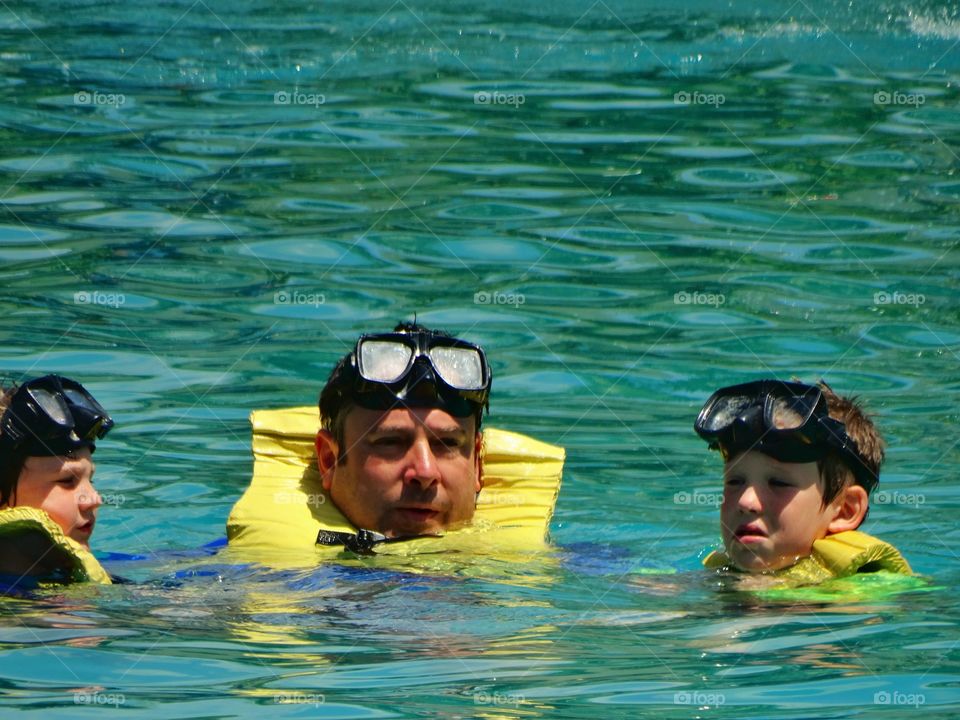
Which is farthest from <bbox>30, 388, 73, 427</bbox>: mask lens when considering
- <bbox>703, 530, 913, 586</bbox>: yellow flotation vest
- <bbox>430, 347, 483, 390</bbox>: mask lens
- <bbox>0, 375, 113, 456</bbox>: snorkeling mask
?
<bbox>703, 530, 913, 586</bbox>: yellow flotation vest

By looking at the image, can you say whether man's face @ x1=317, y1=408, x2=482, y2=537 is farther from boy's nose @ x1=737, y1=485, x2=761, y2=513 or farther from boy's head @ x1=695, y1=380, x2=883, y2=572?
boy's nose @ x1=737, y1=485, x2=761, y2=513

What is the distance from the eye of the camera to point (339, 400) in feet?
20.4

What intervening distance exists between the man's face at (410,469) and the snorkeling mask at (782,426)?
926mm

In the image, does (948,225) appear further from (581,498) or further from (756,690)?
(756,690)

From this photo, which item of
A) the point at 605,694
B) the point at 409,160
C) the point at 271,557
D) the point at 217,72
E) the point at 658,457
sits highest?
the point at 217,72

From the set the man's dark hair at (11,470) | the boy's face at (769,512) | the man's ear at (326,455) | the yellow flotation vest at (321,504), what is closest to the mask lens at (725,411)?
the boy's face at (769,512)

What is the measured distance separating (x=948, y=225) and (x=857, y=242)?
73 centimetres

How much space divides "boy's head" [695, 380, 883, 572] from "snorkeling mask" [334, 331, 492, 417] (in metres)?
0.92

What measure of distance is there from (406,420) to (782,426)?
4.51 ft

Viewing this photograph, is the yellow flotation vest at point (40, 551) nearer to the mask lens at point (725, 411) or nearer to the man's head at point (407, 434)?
the man's head at point (407, 434)

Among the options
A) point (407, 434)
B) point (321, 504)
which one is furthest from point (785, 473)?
point (321, 504)

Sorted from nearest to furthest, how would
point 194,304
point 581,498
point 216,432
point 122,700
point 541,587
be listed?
point 122,700, point 541,587, point 581,498, point 216,432, point 194,304

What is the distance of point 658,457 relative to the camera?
769 centimetres

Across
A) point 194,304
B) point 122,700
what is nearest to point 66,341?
point 194,304
